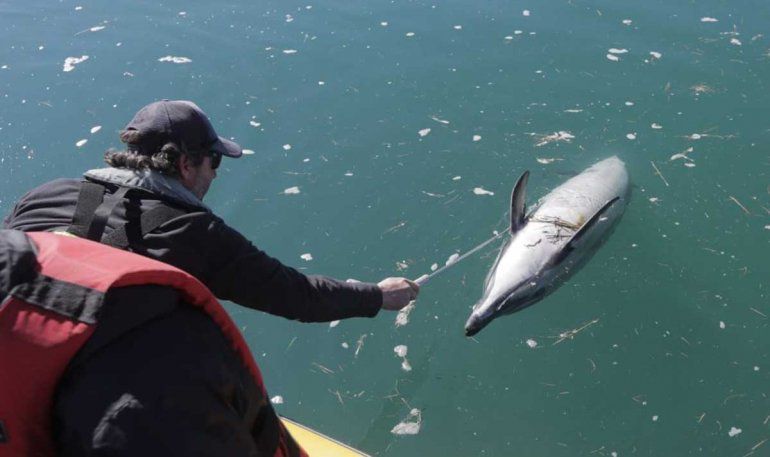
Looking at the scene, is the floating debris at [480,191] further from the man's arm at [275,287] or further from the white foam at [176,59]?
the white foam at [176,59]

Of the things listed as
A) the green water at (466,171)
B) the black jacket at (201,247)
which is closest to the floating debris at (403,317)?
the green water at (466,171)

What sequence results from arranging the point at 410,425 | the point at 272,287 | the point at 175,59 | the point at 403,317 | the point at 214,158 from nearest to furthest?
1. the point at 272,287
2. the point at 214,158
3. the point at 410,425
4. the point at 403,317
5. the point at 175,59

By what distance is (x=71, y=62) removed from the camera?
392 inches

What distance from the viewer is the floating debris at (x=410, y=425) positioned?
5.09 meters

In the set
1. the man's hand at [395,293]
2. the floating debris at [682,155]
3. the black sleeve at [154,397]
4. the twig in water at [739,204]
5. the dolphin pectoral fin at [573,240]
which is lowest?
the twig in water at [739,204]

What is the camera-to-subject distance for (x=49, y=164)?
25.9ft

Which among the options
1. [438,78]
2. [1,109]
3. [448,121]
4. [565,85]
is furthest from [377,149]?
[1,109]

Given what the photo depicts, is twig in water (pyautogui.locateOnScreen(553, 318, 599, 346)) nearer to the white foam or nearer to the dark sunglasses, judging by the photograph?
the dark sunglasses

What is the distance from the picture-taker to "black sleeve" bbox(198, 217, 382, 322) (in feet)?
9.45

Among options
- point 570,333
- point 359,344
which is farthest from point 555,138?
point 359,344

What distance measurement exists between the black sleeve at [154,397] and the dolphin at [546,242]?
3337 mm

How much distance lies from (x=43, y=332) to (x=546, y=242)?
4.49 meters

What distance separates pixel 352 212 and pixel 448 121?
6.50 ft

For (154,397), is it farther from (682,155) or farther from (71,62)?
(71,62)
